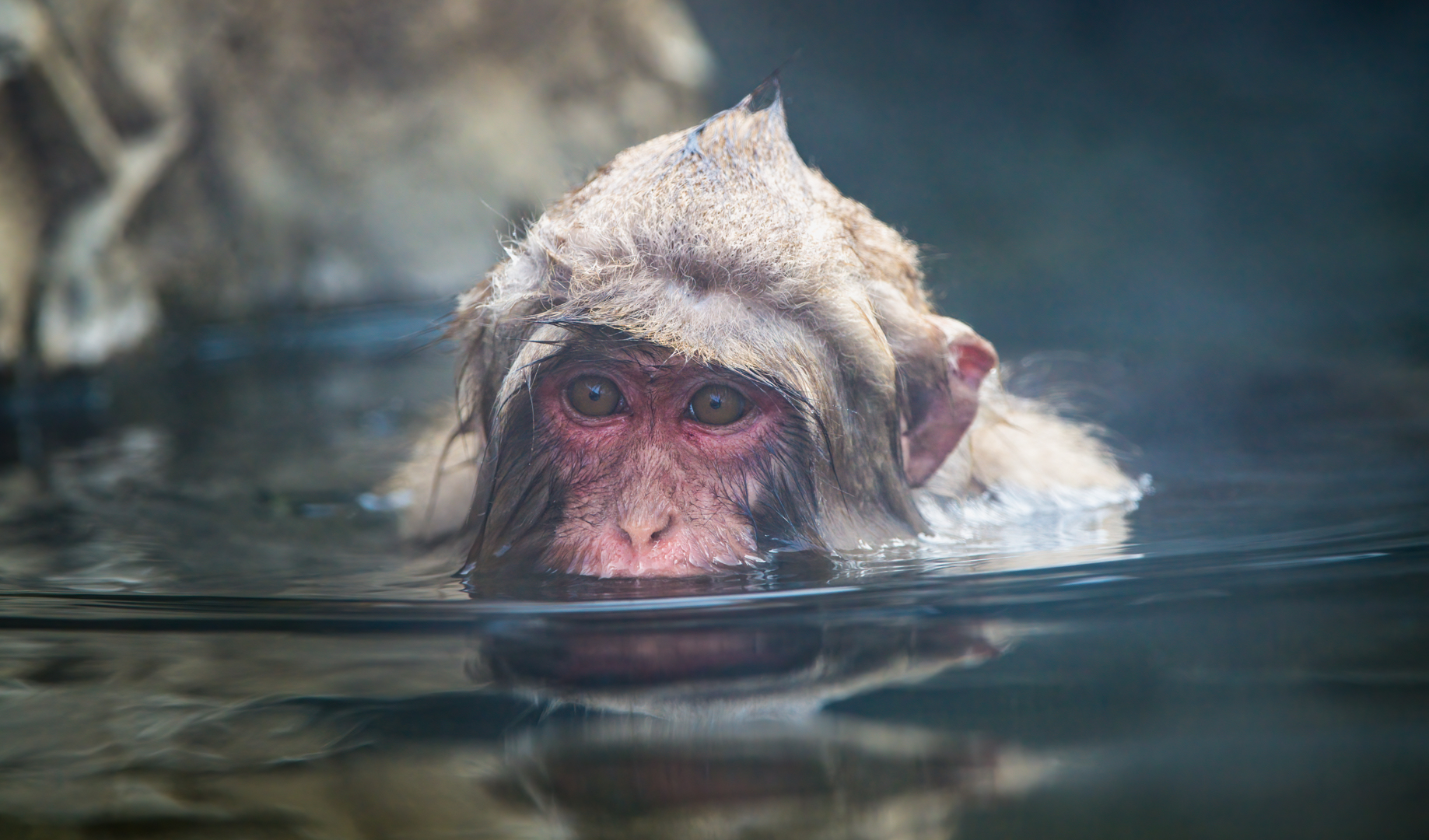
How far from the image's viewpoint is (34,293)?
662 cm

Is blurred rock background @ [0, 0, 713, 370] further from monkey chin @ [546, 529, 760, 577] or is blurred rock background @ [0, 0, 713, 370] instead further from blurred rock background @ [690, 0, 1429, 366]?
monkey chin @ [546, 529, 760, 577]

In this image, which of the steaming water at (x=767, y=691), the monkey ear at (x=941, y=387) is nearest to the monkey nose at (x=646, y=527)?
the steaming water at (x=767, y=691)

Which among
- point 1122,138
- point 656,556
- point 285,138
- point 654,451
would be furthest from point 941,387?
point 1122,138

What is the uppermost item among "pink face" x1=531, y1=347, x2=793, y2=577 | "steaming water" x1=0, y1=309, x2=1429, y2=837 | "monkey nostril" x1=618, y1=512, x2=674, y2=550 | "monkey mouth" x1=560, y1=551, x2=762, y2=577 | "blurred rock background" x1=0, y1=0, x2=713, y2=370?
"blurred rock background" x1=0, y1=0, x2=713, y2=370

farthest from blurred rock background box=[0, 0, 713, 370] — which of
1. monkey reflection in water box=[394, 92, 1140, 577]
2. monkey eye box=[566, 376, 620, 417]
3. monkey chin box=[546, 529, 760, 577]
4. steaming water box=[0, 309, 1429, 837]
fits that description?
monkey chin box=[546, 529, 760, 577]

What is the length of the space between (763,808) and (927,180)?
9.59 metres

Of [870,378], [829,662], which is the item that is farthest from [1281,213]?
[829,662]

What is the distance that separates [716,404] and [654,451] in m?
0.17

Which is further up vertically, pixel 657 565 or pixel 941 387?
pixel 941 387

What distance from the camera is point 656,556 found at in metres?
2.39

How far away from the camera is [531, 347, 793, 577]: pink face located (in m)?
2.47

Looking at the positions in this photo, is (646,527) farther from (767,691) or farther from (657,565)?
(767,691)

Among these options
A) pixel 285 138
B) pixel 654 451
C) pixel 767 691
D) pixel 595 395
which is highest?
pixel 285 138

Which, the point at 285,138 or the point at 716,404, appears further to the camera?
the point at 285,138
